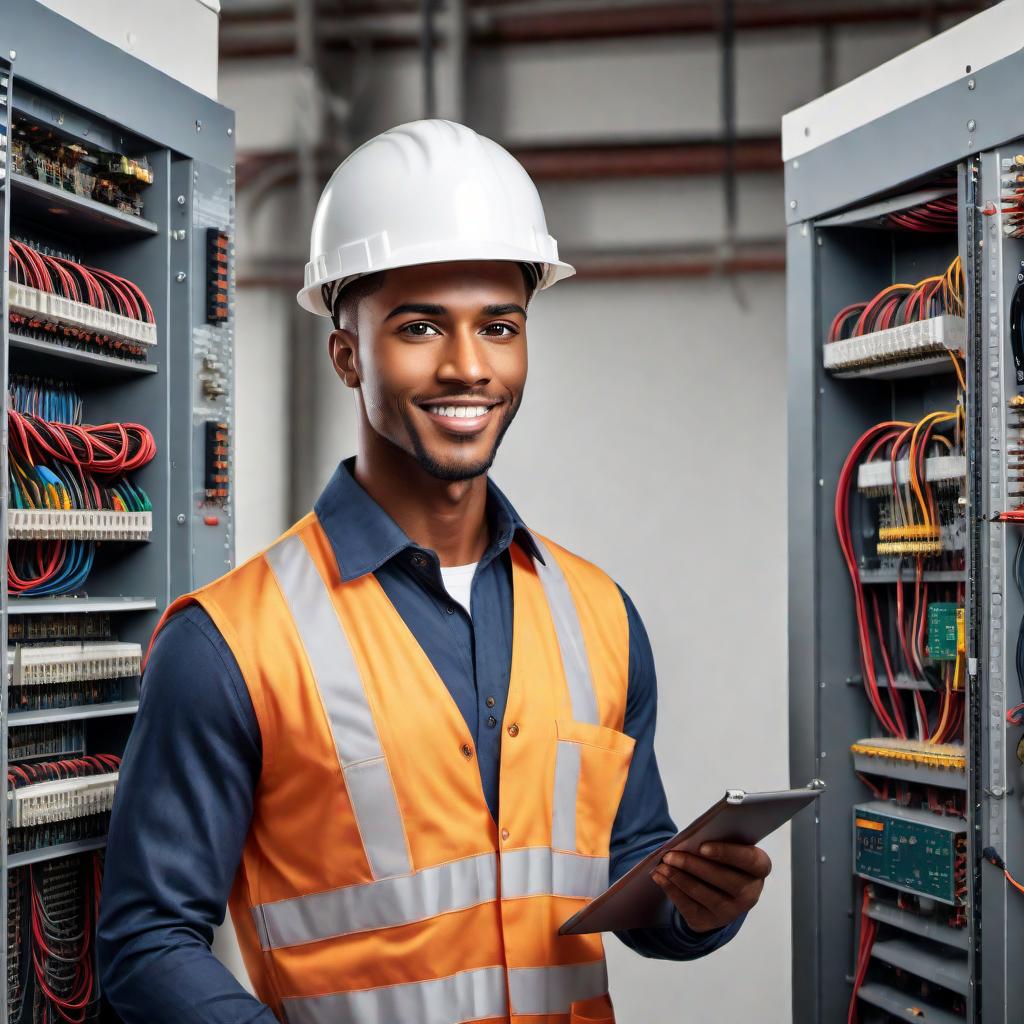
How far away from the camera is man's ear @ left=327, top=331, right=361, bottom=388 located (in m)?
1.49

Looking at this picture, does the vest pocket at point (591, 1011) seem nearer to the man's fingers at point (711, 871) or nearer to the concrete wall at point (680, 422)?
the man's fingers at point (711, 871)

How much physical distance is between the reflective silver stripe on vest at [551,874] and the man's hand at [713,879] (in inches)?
5.5

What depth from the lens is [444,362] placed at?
4.53 feet

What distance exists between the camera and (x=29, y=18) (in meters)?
2.27

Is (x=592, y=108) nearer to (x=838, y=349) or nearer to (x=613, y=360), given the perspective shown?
(x=613, y=360)

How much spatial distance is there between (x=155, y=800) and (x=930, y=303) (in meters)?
2.20

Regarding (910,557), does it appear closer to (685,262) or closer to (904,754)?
(904,754)

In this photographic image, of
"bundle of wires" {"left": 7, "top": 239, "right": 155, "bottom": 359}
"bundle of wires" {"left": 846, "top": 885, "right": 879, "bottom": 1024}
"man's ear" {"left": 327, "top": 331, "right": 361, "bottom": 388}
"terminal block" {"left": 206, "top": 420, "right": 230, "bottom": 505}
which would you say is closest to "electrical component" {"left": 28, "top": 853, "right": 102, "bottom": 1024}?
A: "terminal block" {"left": 206, "top": 420, "right": 230, "bottom": 505}

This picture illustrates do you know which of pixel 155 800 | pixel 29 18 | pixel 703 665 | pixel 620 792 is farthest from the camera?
pixel 703 665

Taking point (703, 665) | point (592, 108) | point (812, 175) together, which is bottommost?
point (703, 665)

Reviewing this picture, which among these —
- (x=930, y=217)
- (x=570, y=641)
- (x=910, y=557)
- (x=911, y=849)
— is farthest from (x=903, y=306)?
(x=570, y=641)

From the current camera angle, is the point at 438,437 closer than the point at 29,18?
Yes

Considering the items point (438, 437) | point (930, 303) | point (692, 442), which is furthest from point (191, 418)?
point (692, 442)

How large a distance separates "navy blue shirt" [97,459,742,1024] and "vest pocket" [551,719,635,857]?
0.09 m
